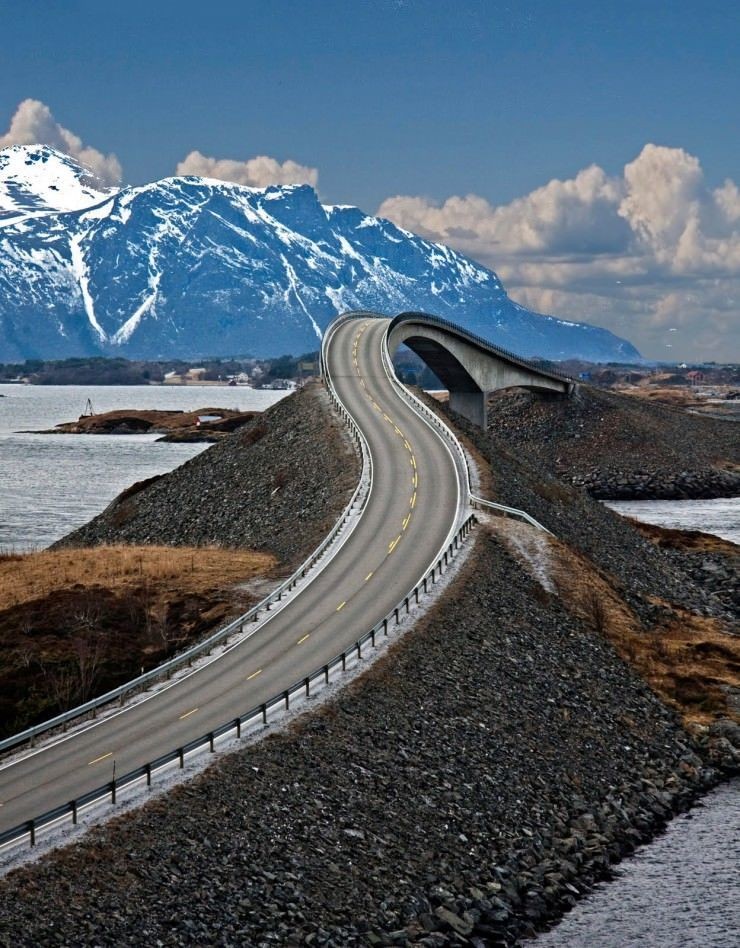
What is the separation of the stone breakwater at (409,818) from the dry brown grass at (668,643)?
180 cm

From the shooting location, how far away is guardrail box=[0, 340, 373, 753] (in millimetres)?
39094

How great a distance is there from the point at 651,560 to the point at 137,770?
164 ft

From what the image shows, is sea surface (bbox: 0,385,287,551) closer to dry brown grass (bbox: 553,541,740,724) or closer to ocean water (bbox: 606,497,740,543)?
dry brown grass (bbox: 553,541,740,724)

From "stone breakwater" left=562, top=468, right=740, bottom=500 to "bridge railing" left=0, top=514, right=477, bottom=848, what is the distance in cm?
8609

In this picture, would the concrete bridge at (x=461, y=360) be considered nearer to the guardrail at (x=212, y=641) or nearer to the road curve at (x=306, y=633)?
the road curve at (x=306, y=633)

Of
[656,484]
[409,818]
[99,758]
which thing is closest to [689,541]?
[656,484]

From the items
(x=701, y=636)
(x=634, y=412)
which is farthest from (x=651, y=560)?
(x=634, y=412)

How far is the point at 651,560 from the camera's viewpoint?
7856 cm

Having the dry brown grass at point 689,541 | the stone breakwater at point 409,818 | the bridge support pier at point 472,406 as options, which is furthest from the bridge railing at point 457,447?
the bridge support pier at point 472,406

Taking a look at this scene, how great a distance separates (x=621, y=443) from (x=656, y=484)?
49.6 feet

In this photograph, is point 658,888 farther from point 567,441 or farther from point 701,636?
point 567,441

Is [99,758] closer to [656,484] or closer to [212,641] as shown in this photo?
[212,641]

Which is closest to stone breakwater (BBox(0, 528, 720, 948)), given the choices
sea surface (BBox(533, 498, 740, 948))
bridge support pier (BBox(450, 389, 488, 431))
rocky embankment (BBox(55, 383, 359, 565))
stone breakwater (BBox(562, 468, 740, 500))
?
sea surface (BBox(533, 498, 740, 948))

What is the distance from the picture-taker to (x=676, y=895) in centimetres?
3634
